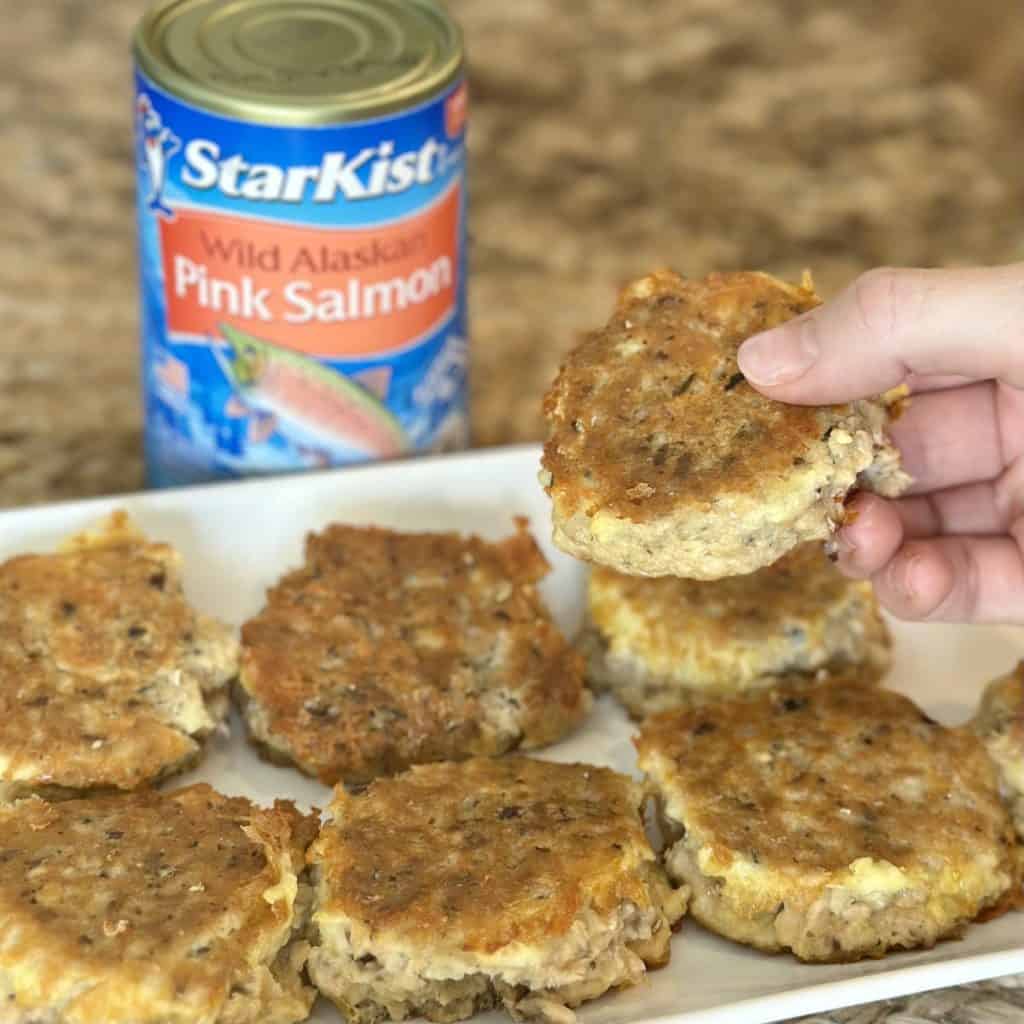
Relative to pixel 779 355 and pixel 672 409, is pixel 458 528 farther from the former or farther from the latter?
pixel 779 355

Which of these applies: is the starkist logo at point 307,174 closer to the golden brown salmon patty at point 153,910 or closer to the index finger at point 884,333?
the index finger at point 884,333

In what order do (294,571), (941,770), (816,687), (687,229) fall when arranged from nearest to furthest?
(941,770), (816,687), (294,571), (687,229)

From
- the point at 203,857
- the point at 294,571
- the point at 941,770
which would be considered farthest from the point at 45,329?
the point at 941,770

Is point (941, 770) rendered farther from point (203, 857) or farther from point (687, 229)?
point (687, 229)

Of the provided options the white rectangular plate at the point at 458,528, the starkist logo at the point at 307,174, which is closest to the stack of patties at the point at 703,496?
the white rectangular plate at the point at 458,528

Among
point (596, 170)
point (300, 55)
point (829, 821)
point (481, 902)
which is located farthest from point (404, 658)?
point (596, 170)

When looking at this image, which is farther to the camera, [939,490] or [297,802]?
[939,490]
